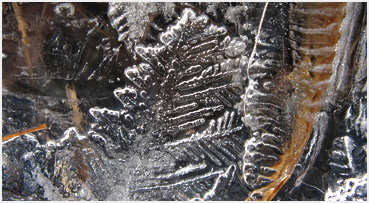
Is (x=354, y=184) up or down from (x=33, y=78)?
down

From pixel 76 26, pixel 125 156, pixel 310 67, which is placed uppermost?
pixel 76 26

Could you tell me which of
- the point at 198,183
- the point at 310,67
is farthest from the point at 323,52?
the point at 198,183

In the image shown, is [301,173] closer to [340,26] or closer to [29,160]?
[340,26]

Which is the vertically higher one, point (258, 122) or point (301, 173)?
point (258, 122)

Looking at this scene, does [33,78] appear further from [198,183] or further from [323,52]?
[323,52]

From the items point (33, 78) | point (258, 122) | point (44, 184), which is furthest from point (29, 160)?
point (258, 122)

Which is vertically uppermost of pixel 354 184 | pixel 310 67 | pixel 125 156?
pixel 310 67
